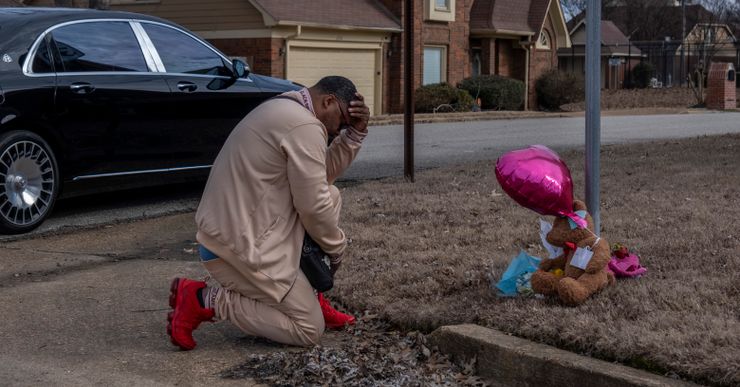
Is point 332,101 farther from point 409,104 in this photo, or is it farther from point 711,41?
point 711,41

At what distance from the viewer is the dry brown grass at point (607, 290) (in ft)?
13.6

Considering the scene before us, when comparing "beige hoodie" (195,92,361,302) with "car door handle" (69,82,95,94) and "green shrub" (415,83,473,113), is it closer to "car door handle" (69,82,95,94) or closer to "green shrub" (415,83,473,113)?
"car door handle" (69,82,95,94)

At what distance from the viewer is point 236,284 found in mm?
4711

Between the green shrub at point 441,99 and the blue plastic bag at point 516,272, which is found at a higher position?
the green shrub at point 441,99

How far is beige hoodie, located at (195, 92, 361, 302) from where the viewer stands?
4.61m

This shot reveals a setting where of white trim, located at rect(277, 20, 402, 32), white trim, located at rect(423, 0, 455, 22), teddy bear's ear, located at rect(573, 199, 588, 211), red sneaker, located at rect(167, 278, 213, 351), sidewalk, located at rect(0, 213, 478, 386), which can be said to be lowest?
sidewalk, located at rect(0, 213, 478, 386)

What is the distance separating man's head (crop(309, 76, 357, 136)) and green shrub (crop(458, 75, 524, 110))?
90.9 feet

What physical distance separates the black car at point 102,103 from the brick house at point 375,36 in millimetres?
13876

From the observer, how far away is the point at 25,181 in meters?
7.46

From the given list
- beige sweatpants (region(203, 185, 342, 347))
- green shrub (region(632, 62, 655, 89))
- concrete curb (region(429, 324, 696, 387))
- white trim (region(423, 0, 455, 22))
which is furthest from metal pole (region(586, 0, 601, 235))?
green shrub (region(632, 62, 655, 89))

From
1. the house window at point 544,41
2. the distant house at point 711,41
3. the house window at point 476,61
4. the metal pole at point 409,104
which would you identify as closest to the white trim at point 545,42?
the house window at point 544,41

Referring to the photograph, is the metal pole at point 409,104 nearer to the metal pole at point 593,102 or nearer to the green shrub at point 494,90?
the metal pole at point 593,102

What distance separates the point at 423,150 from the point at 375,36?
51.4 feet

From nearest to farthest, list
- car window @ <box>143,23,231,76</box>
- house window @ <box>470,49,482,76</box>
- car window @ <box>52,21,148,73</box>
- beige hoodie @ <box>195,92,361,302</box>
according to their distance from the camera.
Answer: beige hoodie @ <box>195,92,361,302</box> < car window @ <box>52,21,148,73</box> < car window @ <box>143,23,231,76</box> < house window @ <box>470,49,482,76</box>
